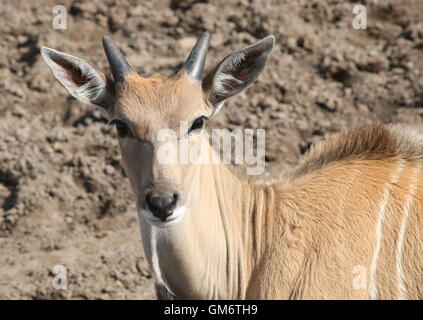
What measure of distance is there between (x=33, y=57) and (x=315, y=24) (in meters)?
3.36

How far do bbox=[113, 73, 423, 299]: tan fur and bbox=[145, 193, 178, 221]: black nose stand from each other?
0.32ft

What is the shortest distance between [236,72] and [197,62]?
26 cm

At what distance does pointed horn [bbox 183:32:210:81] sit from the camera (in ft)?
17.7

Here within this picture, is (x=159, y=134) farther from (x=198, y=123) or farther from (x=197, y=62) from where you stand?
(x=197, y=62)

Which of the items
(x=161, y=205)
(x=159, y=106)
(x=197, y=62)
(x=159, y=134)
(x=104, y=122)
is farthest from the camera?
(x=104, y=122)

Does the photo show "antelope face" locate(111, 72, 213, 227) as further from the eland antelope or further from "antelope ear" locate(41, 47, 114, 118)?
"antelope ear" locate(41, 47, 114, 118)

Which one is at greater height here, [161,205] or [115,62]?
[115,62]

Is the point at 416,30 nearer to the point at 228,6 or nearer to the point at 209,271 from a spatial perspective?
the point at 228,6

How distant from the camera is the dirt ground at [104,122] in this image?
779 cm

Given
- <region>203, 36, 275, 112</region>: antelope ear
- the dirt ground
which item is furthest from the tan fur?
the dirt ground

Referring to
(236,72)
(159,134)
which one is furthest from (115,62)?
(236,72)

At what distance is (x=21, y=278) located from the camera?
7535mm

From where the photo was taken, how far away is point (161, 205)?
4.87 meters
